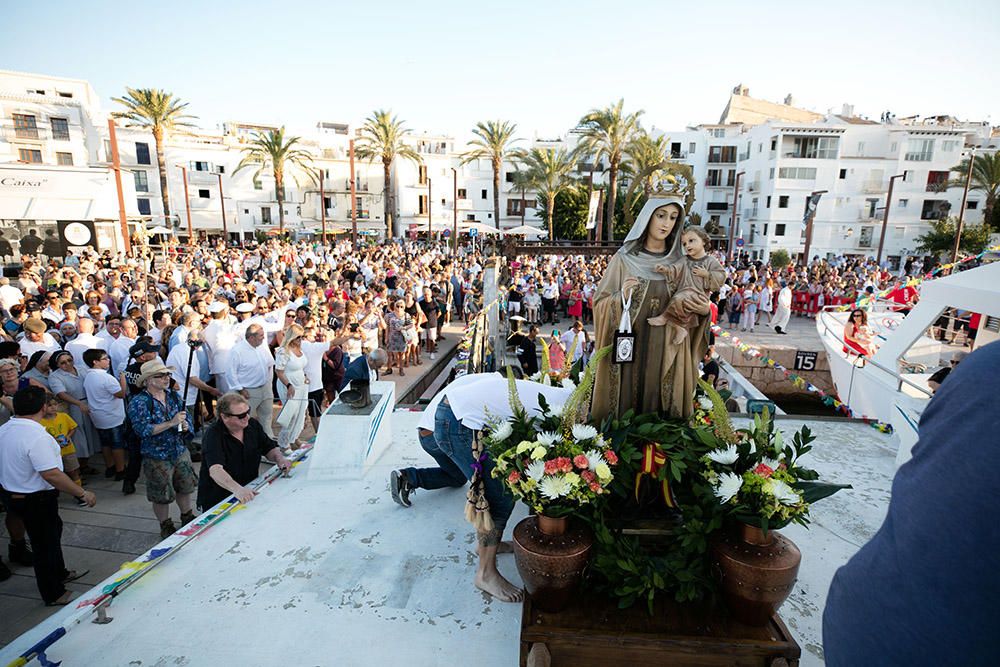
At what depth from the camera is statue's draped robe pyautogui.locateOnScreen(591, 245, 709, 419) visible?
11.0ft

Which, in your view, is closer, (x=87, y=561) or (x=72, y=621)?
(x=72, y=621)

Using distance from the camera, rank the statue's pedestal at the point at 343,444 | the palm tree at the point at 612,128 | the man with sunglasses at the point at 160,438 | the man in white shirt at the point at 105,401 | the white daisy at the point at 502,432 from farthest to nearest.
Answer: the palm tree at the point at 612,128, the man in white shirt at the point at 105,401, the statue's pedestal at the point at 343,444, the man with sunglasses at the point at 160,438, the white daisy at the point at 502,432

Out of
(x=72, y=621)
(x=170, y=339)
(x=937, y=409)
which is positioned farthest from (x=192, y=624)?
(x=170, y=339)

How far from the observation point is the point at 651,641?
2604 mm

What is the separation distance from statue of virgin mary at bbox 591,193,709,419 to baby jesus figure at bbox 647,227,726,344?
0.19 feet

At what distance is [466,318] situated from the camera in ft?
57.3

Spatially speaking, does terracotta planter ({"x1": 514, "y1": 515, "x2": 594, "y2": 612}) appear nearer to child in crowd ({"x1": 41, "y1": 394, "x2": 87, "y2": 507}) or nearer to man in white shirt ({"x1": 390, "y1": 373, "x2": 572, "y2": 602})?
man in white shirt ({"x1": 390, "y1": 373, "x2": 572, "y2": 602})

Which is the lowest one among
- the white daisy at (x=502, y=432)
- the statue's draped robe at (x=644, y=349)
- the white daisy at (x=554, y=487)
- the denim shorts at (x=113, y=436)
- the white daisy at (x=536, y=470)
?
the denim shorts at (x=113, y=436)

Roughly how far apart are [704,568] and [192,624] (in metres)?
3.14

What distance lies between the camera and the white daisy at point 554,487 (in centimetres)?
274

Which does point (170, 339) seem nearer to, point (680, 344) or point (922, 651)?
point (680, 344)

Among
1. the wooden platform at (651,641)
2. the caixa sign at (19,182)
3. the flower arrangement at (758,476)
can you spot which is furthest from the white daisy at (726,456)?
the caixa sign at (19,182)

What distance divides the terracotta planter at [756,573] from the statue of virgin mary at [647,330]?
35.9 inches

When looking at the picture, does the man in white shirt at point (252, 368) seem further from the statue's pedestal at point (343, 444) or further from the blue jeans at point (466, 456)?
the blue jeans at point (466, 456)
